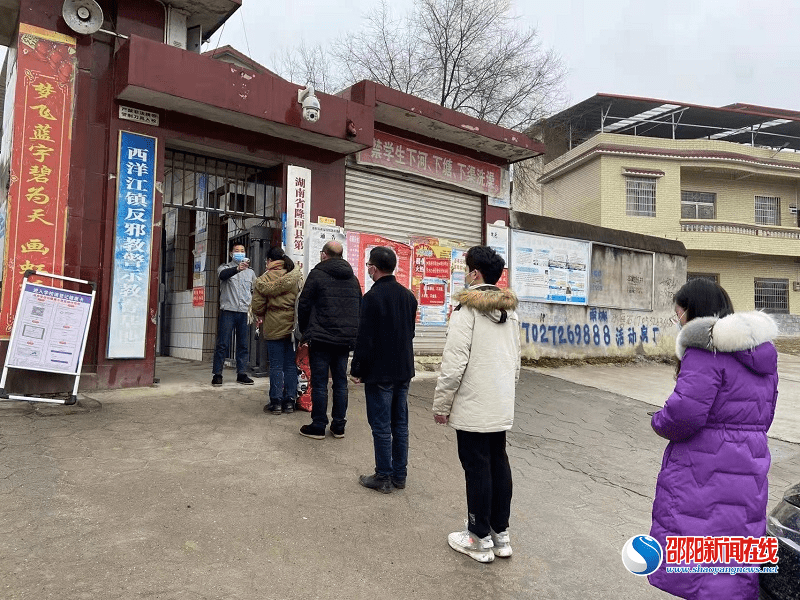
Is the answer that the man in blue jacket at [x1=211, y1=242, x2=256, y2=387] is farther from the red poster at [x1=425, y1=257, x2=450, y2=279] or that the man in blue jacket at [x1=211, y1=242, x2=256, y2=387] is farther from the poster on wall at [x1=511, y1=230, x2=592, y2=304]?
the poster on wall at [x1=511, y1=230, x2=592, y2=304]

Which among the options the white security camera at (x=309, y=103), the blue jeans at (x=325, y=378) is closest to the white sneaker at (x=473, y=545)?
the blue jeans at (x=325, y=378)

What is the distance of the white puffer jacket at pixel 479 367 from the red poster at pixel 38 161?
16.1 feet

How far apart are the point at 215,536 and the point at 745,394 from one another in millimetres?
2722

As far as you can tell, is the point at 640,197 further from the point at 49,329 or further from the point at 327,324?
the point at 49,329

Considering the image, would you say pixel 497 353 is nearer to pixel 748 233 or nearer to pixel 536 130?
pixel 536 130

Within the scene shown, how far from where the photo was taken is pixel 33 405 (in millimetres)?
5480

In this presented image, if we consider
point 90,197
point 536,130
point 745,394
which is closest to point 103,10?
point 90,197

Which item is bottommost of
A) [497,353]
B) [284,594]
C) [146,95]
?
[284,594]

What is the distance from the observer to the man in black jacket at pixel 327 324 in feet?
15.8

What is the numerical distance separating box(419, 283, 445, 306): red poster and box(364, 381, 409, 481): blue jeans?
5.44 m

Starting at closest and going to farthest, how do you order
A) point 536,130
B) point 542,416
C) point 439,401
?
1. point 439,401
2. point 542,416
3. point 536,130

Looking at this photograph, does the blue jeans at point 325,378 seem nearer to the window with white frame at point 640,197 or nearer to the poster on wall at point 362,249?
the poster on wall at point 362,249

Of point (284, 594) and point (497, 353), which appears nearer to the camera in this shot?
point (284, 594)

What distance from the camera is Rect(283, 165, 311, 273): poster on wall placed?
25.2ft
